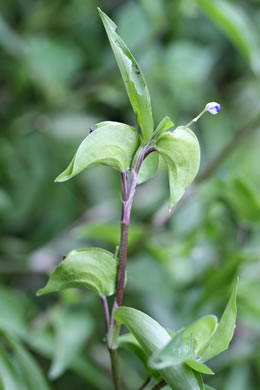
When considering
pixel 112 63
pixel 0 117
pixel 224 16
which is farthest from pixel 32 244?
pixel 224 16

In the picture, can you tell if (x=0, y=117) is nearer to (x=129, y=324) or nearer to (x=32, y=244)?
(x=32, y=244)

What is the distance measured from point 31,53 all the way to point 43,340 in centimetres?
43

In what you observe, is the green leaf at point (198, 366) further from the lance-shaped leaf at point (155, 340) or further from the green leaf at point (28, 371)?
the green leaf at point (28, 371)

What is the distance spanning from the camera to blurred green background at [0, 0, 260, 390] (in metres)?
0.57

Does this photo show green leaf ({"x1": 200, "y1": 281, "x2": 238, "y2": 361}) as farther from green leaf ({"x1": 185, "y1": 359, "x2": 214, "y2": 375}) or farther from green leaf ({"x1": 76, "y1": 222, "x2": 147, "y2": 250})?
green leaf ({"x1": 76, "y1": 222, "x2": 147, "y2": 250})

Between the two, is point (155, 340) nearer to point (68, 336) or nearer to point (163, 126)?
point (163, 126)

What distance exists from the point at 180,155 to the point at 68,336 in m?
Answer: 0.32

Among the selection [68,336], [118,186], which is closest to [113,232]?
[68,336]

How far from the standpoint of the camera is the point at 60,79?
2.55 feet

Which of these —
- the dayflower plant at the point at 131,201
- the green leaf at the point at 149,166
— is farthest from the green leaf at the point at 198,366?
the green leaf at the point at 149,166

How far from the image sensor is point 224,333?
0.93 feet

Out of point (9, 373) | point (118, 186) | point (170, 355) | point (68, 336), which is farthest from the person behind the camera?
point (118, 186)

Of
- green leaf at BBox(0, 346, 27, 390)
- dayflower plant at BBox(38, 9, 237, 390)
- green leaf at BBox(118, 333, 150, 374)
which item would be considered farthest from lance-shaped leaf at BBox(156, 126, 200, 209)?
green leaf at BBox(0, 346, 27, 390)

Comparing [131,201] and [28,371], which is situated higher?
[131,201]
